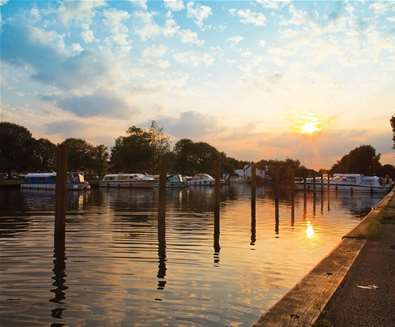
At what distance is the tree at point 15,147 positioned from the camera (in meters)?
94.9

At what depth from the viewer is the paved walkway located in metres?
6.60

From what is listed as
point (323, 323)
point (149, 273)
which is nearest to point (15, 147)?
point (149, 273)

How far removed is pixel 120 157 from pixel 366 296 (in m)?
118

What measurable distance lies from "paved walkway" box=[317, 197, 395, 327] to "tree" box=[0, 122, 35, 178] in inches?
3677

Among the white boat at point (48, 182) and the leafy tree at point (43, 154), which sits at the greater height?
the leafy tree at point (43, 154)

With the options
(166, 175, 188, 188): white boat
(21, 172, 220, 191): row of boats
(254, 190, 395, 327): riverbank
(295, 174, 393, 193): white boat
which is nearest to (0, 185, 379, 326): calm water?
(254, 190, 395, 327): riverbank

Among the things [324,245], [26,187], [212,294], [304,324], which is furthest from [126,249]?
[26,187]

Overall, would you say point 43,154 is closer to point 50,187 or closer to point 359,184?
point 50,187

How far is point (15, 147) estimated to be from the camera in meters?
95.9

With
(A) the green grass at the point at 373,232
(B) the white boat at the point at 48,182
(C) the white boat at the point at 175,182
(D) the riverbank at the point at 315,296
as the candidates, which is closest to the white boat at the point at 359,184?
(C) the white boat at the point at 175,182

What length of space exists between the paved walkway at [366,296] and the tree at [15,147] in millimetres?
93407

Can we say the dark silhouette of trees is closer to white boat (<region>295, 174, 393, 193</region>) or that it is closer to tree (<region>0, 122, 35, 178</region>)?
tree (<region>0, 122, 35, 178</region>)

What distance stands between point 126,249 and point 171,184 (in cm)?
8884

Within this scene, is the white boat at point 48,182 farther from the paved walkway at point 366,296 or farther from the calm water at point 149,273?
the paved walkway at point 366,296
